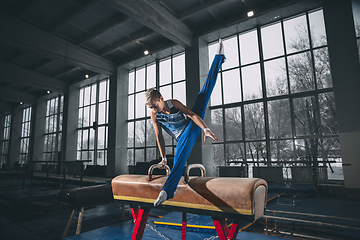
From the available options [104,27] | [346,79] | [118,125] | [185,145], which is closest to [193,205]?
[185,145]

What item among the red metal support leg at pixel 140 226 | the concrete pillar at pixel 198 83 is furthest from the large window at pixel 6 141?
the concrete pillar at pixel 198 83

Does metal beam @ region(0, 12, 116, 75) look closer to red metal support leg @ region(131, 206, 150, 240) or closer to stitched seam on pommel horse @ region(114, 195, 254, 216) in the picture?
stitched seam on pommel horse @ region(114, 195, 254, 216)

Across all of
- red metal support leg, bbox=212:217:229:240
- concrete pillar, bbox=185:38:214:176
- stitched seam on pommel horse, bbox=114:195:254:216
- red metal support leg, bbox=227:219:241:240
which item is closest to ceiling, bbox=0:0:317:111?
concrete pillar, bbox=185:38:214:176

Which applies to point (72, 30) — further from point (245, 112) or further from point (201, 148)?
point (245, 112)

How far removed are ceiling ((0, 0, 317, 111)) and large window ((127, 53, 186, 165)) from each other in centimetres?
87

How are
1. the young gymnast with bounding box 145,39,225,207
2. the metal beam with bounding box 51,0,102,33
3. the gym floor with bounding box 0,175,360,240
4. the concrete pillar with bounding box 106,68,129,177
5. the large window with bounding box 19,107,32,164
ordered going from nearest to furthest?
the young gymnast with bounding box 145,39,225,207 < the gym floor with bounding box 0,175,360,240 < the large window with bounding box 19,107,32,164 < the metal beam with bounding box 51,0,102,33 < the concrete pillar with bounding box 106,68,129,177

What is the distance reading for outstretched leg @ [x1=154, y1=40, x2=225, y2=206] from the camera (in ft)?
5.69

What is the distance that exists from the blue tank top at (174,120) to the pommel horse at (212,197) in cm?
43

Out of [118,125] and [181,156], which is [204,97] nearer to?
[181,156]

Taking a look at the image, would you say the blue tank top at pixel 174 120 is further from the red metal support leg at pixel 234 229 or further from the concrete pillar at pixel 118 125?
the concrete pillar at pixel 118 125

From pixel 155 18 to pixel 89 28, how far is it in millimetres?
3271

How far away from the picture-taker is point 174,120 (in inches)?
83.7

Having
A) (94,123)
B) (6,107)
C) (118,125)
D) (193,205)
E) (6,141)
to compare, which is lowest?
(193,205)

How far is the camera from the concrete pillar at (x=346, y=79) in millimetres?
5598
